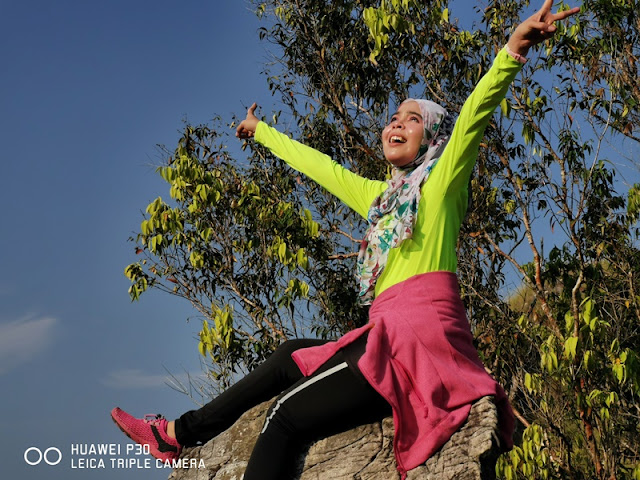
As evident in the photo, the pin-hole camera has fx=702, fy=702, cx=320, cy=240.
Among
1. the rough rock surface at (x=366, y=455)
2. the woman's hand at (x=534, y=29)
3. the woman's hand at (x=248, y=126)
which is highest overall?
the woman's hand at (x=248, y=126)

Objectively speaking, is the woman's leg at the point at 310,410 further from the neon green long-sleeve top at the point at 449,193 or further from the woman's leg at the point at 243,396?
the neon green long-sleeve top at the point at 449,193

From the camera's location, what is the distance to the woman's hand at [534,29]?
2182mm

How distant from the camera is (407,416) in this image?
2.21 meters

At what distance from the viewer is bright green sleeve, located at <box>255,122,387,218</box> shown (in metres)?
2.87

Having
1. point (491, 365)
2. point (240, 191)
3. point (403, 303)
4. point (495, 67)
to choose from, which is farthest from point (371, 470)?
point (240, 191)

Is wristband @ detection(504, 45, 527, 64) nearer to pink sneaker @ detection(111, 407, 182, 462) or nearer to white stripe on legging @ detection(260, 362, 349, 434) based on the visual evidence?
A: white stripe on legging @ detection(260, 362, 349, 434)

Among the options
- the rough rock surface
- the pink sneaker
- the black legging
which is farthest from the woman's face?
the pink sneaker

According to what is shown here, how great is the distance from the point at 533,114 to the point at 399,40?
54.6 inches

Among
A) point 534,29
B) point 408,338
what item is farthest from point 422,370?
point 534,29

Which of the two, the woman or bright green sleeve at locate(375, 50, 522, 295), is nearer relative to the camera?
the woman

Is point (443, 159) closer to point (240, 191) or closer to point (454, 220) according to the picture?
point (454, 220)

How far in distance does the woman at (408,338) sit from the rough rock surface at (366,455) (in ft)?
0.13

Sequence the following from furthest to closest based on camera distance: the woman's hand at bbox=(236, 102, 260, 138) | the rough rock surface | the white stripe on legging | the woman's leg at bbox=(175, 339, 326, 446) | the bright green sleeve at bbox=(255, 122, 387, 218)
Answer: the woman's hand at bbox=(236, 102, 260, 138), the bright green sleeve at bbox=(255, 122, 387, 218), the woman's leg at bbox=(175, 339, 326, 446), the white stripe on legging, the rough rock surface

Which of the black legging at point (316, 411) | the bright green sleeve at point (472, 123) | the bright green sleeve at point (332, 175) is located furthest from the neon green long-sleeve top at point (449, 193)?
the bright green sleeve at point (332, 175)
